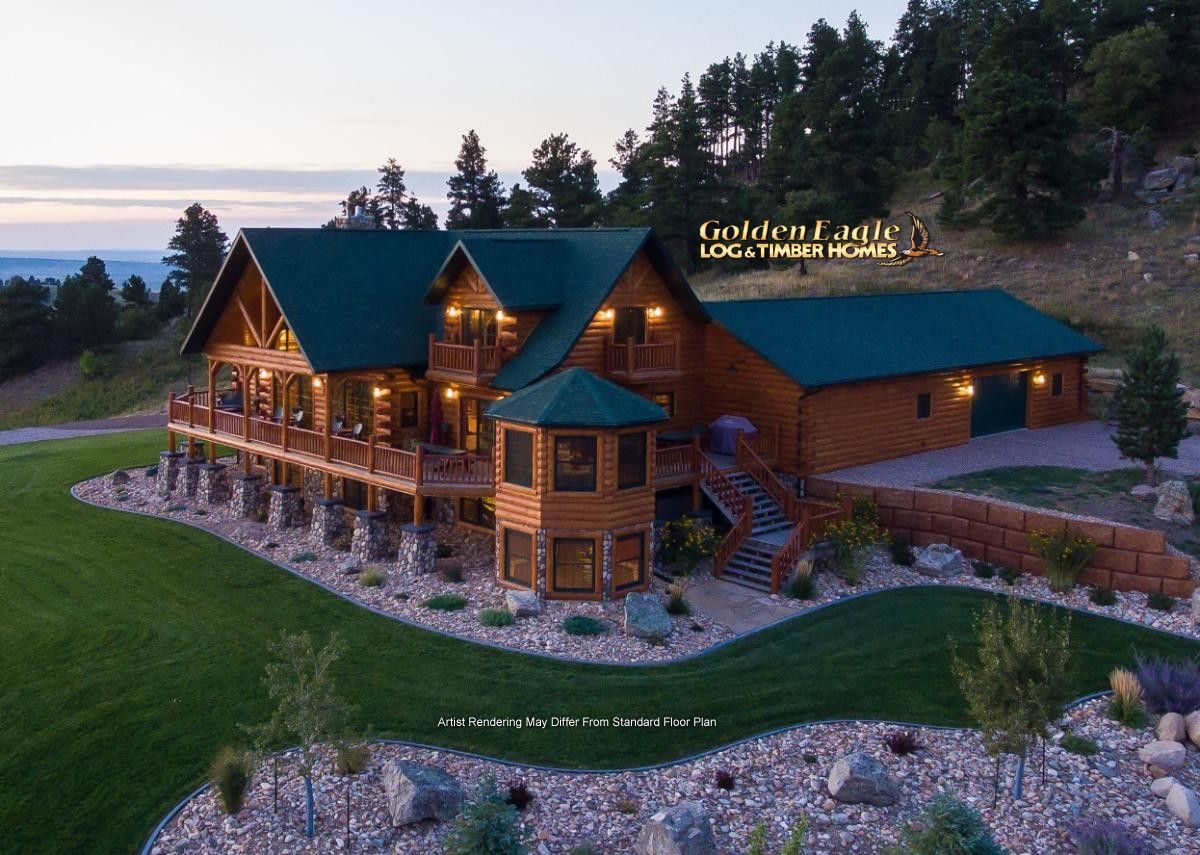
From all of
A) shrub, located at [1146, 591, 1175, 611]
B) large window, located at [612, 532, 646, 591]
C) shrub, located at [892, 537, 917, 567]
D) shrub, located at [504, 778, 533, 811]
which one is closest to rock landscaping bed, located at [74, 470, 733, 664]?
large window, located at [612, 532, 646, 591]

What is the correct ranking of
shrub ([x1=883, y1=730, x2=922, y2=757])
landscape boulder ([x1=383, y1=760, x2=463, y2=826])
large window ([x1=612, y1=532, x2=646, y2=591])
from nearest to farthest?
landscape boulder ([x1=383, y1=760, x2=463, y2=826]), shrub ([x1=883, y1=730, x2=922, y2=757]), large window ([x1=612, y1=532, x2=646, y2=591])

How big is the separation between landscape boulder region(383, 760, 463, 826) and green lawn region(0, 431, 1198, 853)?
1.63 meters

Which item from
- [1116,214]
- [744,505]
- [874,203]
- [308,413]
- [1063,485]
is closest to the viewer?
[744,505]

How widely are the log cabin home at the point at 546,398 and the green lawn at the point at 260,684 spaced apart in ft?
10.6

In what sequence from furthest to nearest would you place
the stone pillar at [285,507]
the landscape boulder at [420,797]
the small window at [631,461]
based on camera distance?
the stone pillar at [285,507] < the small window at [631,461] < the landscape boulder at [420,797]

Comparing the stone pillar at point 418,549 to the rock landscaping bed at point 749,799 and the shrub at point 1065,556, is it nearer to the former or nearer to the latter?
the rock landscaping bed at point 749,799

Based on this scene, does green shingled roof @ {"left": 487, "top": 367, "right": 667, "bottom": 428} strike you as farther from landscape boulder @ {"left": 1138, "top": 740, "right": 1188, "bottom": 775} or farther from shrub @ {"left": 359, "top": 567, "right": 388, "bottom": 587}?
landscape boulder @ {"left": 1138, "top": 740, "right": 1188, "bottom": 775}

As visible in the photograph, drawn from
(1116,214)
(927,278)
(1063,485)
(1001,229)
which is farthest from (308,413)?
(1116,214)

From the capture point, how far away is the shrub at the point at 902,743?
1574 centimetres

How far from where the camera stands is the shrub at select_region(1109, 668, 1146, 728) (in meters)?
16.7

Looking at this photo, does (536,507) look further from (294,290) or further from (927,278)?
(927,278)

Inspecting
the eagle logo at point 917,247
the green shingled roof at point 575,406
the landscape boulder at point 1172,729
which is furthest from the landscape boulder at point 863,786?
the eagle logo at point 917,247

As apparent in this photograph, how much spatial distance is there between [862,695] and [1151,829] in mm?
4808

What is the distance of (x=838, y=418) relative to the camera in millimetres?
27500
